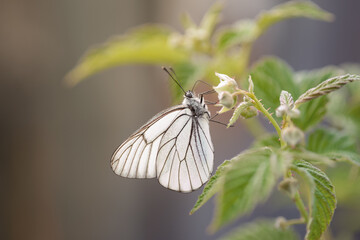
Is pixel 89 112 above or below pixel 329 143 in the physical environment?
above

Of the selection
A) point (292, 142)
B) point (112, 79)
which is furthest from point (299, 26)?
point (292, 142)

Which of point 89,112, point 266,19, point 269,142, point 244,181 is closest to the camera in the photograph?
point 244,181

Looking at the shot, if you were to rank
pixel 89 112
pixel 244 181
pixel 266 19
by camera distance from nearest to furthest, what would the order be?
pixel 244 181 < pixel 266 19 < pixel 89 112

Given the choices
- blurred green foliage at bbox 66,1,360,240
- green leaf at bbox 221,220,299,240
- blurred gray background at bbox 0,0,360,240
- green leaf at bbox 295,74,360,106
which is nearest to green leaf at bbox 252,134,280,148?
blurred green foliage at bbox 66,1,360,240

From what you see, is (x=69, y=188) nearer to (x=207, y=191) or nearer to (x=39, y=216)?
(x=39, y=216)

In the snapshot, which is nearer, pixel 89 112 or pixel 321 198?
pixel 321 198

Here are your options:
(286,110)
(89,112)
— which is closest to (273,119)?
(286,110)

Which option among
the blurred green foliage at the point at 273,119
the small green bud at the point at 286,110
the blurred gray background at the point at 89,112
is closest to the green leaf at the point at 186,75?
the blurred green foliage at the point at 273,119

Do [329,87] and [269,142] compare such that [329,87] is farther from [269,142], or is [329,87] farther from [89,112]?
[89,112]
